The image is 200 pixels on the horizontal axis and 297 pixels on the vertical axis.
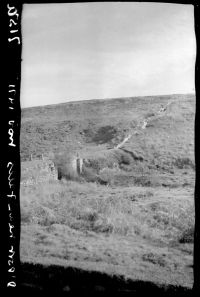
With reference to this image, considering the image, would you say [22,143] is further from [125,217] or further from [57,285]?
[57,285]

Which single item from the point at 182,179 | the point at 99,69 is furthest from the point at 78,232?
the point at 99,69

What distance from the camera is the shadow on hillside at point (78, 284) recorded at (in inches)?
138

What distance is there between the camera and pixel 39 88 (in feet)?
14.2

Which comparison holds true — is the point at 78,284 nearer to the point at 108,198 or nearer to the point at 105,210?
the point at 105,210

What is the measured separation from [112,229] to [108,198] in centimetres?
45

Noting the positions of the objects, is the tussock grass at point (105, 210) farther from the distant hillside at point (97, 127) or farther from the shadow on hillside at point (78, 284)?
the shadow on hillside at point (78, 284)

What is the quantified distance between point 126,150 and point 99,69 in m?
1.38

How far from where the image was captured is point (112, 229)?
4328 mm
